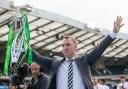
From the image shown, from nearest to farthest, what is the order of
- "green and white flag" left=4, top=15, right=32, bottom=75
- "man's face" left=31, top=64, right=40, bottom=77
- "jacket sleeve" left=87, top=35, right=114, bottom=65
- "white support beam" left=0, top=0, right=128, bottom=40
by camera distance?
1. "jacket sleeve" left=87, top=35, right=114, bottom=65
2. "green and white flag" left=4, top=15, right=32, bottom=75
3. "man's face" left=31, top=64, right=40, bottom=77
4. "white support beam" left=0, top=0, right=128, bottom=40

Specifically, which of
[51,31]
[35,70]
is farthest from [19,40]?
[51,31]

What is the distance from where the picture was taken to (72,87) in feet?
15.0

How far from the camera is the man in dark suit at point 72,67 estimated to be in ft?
15.0

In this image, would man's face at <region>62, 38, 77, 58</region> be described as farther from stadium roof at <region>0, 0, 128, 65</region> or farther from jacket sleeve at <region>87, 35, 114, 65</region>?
stadium roof at <region>0, 0, 128, 65</region>

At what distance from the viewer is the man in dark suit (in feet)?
15.0

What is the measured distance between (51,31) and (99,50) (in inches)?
759

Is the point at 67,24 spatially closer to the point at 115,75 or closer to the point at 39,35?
the point at 39,35

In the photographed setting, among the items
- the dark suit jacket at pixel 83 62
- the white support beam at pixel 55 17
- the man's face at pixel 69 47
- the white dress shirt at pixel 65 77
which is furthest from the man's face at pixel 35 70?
the white support beam at pixel 55 17

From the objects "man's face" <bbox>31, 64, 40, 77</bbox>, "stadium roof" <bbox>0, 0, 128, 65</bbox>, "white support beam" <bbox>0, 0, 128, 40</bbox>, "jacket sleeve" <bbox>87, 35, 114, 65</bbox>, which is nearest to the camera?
"jacket sleeve" <bbox>87, 35, 114, 65</bbox>

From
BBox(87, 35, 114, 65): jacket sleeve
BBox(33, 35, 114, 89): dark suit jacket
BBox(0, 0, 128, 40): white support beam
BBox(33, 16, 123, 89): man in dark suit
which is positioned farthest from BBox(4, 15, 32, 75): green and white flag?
BBox(0, 0, 128, 40): white support beam

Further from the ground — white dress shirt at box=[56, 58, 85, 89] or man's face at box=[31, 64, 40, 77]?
white dress shirt at box=[56, 58, 85, 89]

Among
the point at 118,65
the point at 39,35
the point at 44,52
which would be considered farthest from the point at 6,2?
the point at 118,65

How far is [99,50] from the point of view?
4.55 m

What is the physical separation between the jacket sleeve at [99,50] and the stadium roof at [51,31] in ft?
46.4
